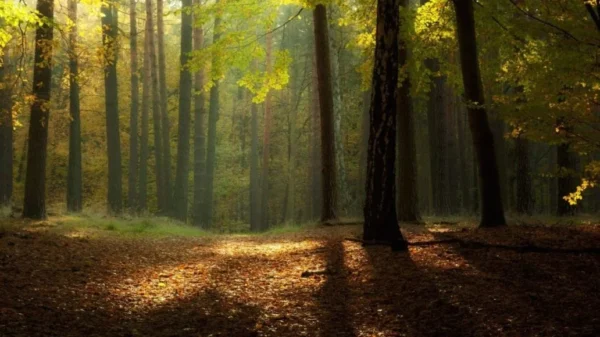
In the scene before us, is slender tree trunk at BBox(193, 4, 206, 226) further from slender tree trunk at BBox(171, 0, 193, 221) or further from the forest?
the forest

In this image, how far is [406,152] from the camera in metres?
13.7

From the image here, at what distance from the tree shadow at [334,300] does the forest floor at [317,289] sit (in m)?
0.01

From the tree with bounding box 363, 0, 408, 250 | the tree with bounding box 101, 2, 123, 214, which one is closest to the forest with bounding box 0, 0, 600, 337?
the tree with bounding box 363, 0, 408, 250

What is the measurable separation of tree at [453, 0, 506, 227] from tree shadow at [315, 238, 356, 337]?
3.55 meters

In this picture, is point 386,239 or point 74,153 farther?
point 74,153

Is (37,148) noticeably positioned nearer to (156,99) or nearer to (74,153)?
(74,153)

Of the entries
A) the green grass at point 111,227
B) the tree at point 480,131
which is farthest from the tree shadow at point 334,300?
the green grass at point 111,227

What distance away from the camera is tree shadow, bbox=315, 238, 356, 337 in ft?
16.9

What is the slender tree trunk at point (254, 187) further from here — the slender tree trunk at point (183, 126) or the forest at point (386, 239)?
the forest at point (386, 239)

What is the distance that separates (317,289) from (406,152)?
299 inches

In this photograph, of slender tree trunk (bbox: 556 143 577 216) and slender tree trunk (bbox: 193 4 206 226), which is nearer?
slender tree trunk (bbox: 556 143 577 216)

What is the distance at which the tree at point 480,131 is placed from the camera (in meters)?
10.5

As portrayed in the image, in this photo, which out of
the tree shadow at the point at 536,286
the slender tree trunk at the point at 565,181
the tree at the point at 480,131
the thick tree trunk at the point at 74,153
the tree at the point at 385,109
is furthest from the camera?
the thick tree trunk at the point at 74,153

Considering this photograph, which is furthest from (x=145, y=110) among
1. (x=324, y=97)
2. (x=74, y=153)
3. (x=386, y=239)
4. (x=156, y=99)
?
(x=386, y=239)
